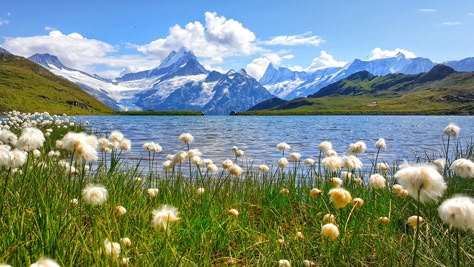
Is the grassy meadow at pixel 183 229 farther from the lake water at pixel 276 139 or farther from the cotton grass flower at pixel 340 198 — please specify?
the lake water at pixel 276 139

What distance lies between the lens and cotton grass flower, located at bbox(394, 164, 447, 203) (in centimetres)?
277

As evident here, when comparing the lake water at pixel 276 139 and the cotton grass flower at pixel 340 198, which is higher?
the cotton grass flower at pixel 340 198

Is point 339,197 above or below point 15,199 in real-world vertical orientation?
above

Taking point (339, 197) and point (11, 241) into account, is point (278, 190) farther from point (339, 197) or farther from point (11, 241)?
point (11, 241)

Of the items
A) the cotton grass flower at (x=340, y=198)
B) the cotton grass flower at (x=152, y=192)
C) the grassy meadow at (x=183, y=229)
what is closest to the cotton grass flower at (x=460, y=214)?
the grassy meadow at (x=183, y=229)

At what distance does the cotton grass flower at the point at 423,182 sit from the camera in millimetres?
2770

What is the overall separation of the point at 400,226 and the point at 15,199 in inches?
228

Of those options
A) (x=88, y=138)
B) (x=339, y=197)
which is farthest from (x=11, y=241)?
(x=339, y=197)

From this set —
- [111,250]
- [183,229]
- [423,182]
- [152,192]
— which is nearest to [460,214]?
[423,182]

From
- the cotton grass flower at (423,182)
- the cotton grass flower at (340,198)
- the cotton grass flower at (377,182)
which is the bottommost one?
the cotton grass flower at (377,182)

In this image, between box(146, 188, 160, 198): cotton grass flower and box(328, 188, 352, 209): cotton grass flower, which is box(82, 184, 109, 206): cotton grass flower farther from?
box(146, 188, 160, 198): cotton grass flower

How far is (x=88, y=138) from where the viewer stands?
448cm

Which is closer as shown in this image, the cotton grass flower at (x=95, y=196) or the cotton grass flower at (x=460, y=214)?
the cotton grass flower at (x=460, y=214)

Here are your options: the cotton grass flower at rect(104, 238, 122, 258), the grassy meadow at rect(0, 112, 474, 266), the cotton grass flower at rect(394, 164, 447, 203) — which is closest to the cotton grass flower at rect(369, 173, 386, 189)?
the grassy meadow at rect(0, 112, 474, 266)
